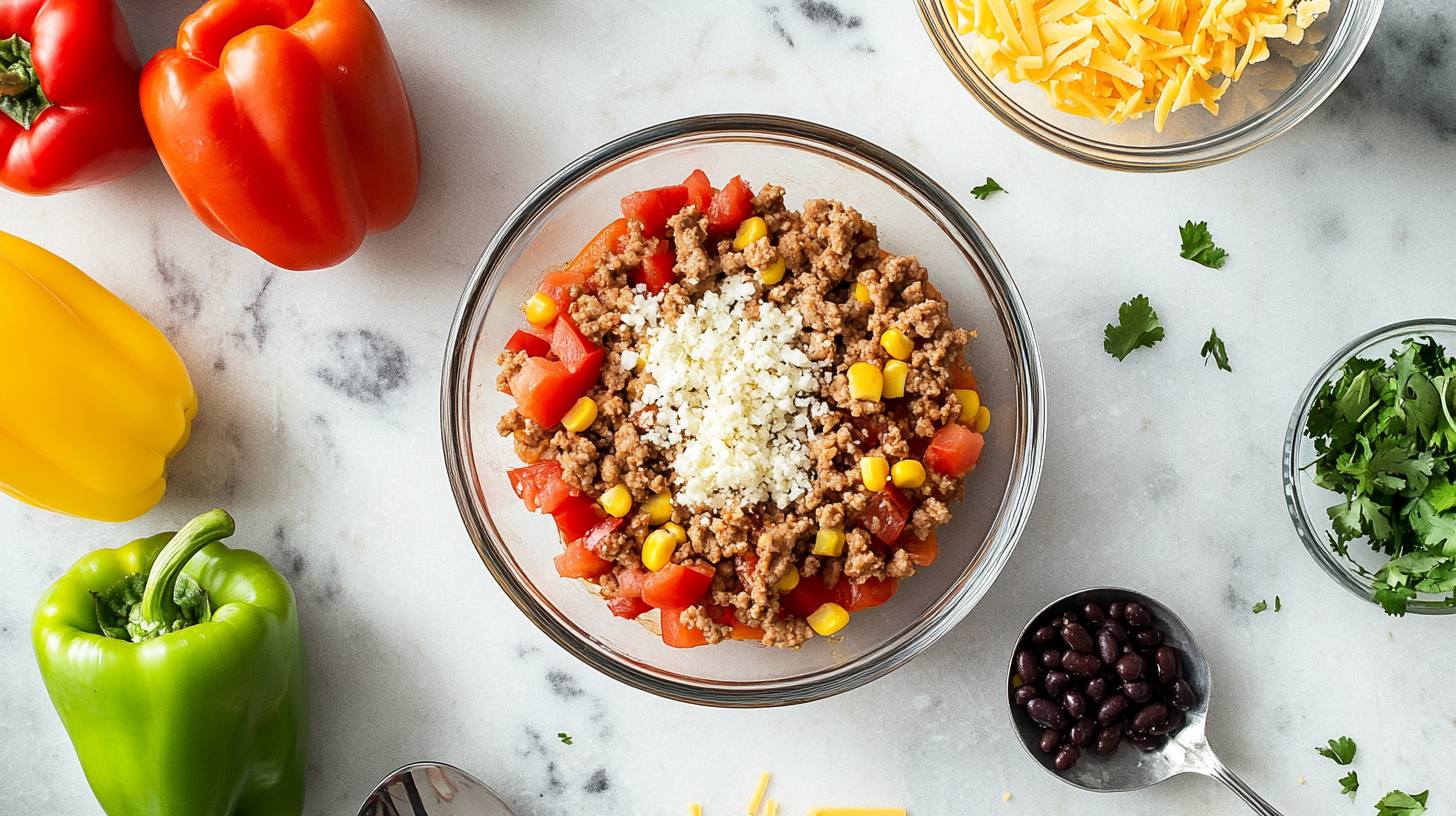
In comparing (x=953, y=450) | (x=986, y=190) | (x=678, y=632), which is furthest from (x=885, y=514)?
(x=986, y=190)

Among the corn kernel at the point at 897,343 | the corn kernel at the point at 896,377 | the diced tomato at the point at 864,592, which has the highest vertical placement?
the corn kernel at the point at 897,343

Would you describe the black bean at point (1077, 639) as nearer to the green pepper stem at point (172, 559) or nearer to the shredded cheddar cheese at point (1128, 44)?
the shredded cheddar cheese at point (1128, 44)

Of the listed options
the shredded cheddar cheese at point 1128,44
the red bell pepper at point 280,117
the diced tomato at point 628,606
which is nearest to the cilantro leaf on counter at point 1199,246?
the shredded cheddar cheese at point 1128,44

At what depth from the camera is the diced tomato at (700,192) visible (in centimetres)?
261

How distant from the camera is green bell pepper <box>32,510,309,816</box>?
2.61 metres

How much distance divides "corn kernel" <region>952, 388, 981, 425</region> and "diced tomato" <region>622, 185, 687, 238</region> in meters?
0.90

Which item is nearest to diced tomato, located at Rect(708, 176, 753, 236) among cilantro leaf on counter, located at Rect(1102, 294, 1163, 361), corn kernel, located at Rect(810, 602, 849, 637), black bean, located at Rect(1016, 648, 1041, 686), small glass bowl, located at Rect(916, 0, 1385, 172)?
small glass bowl, located at Rect(916, 0, 1385, 172)

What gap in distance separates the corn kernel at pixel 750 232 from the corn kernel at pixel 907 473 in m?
0.68

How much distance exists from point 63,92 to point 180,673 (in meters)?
1.60

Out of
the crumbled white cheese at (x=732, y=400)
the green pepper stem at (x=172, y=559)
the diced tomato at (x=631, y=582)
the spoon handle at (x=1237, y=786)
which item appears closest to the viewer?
the crumbled white cheese at (x=732, y=400)

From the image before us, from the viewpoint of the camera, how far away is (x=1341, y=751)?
9.38 feet

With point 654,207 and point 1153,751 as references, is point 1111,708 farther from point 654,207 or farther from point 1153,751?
point 654,207

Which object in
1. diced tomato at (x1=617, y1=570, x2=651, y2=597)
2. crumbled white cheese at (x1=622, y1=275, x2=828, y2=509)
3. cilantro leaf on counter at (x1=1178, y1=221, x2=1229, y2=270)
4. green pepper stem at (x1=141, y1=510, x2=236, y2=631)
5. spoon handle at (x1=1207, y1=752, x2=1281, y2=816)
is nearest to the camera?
crumbled white cheese at (x1=622, y1=275, x2=828, y2=509)

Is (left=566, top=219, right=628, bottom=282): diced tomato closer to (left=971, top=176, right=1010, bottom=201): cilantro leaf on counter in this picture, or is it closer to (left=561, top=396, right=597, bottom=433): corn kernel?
(left=561, top=396, right=597, bottom=433): corn kernel
